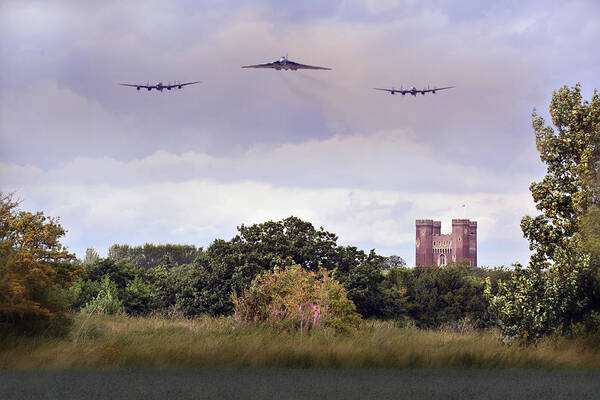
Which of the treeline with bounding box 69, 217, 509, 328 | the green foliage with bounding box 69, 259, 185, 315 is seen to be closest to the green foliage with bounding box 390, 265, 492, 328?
the treeline with bounding box 69, 217, 509, 328

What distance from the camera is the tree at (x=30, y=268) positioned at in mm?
16312

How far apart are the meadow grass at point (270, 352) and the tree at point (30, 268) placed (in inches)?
34.8

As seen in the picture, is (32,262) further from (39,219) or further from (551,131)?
(551,131)

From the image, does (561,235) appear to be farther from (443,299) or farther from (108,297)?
(443,299)

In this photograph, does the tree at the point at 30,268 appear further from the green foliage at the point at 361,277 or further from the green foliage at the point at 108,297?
the green foliage at the point at 361,277

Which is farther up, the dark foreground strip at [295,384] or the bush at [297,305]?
the bush at [297,305]

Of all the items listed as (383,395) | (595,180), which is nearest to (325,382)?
(383,395)

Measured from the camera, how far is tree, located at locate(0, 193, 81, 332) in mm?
16312

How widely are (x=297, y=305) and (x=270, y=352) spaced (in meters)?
4.70

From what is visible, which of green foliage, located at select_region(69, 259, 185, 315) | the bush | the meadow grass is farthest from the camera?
green foliage, located at select_region(69, 259, 185, 315)

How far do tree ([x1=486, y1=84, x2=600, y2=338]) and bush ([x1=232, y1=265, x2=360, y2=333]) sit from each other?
477cm

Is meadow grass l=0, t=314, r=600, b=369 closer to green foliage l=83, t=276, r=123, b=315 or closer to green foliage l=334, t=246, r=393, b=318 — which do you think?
green foliage l=83, t=276, r=123, b=315

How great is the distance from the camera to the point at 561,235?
19969mm

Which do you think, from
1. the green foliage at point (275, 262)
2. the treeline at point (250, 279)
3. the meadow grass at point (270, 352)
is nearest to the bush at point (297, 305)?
the meadow grass at point (270, 352)
